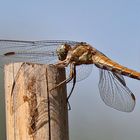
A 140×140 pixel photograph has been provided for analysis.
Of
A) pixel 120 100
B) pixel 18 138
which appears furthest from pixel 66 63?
pixel 18 138

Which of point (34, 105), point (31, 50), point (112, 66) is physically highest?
point (31, 50)

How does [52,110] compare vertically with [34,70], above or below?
below

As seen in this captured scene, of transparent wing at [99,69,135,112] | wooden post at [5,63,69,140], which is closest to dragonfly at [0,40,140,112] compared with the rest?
transparent wing at [99,69,135,112]

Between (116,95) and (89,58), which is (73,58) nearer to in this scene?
(89,58)

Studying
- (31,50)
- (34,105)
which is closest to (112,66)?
(31,50)

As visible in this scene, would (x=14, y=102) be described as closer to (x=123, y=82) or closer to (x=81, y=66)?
(x=81, y=66)

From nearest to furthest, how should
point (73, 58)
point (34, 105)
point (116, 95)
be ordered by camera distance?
point (34, 105) < point (73, 58) < point (116, 95)
